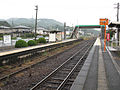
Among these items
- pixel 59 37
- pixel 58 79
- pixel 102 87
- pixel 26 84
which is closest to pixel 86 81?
pixel 102 87

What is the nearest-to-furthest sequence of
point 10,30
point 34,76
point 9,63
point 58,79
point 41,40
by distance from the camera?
point 58,79
point 34,76
point 9,63
point 41,40
point 10,30

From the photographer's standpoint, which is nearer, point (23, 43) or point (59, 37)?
point (23, 43)

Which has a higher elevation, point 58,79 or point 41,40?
point 41,40

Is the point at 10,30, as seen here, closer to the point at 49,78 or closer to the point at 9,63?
the point at 9,63

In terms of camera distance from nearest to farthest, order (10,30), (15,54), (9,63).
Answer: (9,63)
(15,54)
(10,30)

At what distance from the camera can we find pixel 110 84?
6758mm

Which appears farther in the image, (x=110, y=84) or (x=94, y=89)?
(x=110, y=84)

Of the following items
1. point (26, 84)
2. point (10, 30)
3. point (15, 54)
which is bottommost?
point (26, 84)

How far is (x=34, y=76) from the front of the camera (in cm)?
895

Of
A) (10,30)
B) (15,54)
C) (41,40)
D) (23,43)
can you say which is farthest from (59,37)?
(10,30)

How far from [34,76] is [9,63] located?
14.2 feet

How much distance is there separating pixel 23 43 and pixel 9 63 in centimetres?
1068

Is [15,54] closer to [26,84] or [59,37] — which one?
[26,84]

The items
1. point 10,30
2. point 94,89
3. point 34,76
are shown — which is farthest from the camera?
point 10,30
